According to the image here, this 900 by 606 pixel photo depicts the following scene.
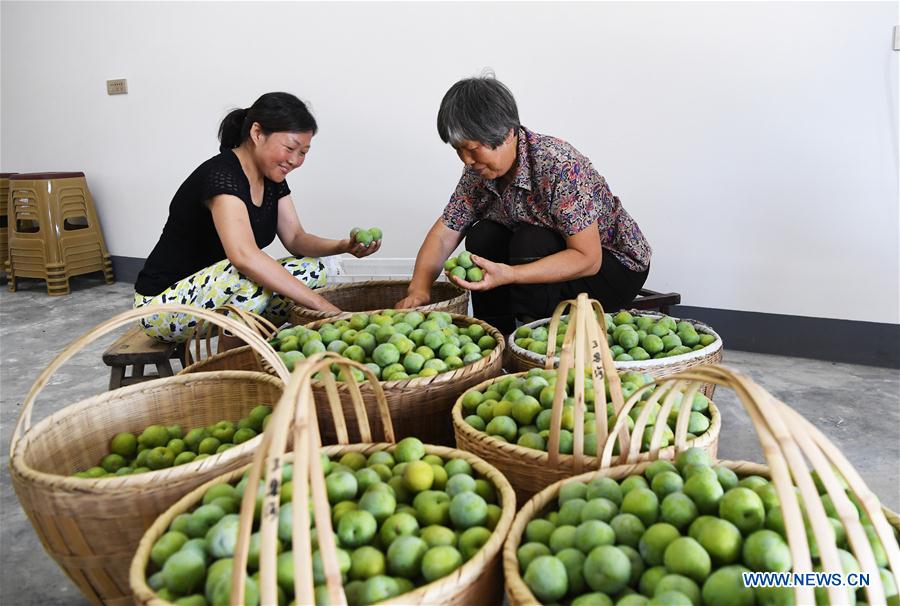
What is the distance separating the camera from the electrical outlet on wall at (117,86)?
5059 millimetres

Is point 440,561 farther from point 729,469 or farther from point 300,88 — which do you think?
point 300,88

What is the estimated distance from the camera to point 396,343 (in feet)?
5.72

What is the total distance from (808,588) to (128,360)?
2114 millimetres

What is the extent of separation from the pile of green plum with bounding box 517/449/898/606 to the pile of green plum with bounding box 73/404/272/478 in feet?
2.51

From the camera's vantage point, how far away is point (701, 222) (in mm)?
3256

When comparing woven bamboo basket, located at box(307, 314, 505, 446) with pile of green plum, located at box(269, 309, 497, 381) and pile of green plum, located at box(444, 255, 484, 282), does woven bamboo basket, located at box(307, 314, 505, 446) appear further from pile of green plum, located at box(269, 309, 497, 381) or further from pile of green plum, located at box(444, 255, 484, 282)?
pile of green plum, located at box(444, 255, 484, 282)

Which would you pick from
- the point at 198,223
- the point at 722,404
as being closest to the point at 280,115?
the point at 198,223

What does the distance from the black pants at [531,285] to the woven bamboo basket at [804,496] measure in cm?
140

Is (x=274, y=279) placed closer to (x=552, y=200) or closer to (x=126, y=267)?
(x=552, y=200)

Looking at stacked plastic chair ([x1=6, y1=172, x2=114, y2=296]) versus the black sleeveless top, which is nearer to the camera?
the black sleeveless top

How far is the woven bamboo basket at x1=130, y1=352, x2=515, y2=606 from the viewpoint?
74 centimetres

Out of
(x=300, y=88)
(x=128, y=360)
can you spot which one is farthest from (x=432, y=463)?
(x=300, y=88)

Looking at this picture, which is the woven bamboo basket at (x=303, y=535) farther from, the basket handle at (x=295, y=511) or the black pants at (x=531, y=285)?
the black pants at (x=531, y=285)

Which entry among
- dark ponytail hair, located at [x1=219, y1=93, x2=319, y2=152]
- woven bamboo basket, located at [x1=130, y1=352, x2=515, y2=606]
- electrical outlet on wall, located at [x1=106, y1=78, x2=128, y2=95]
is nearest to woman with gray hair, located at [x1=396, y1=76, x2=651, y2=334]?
dark ponytail hair, located at [x1=219, y1=93, x2=319, y2=152]
